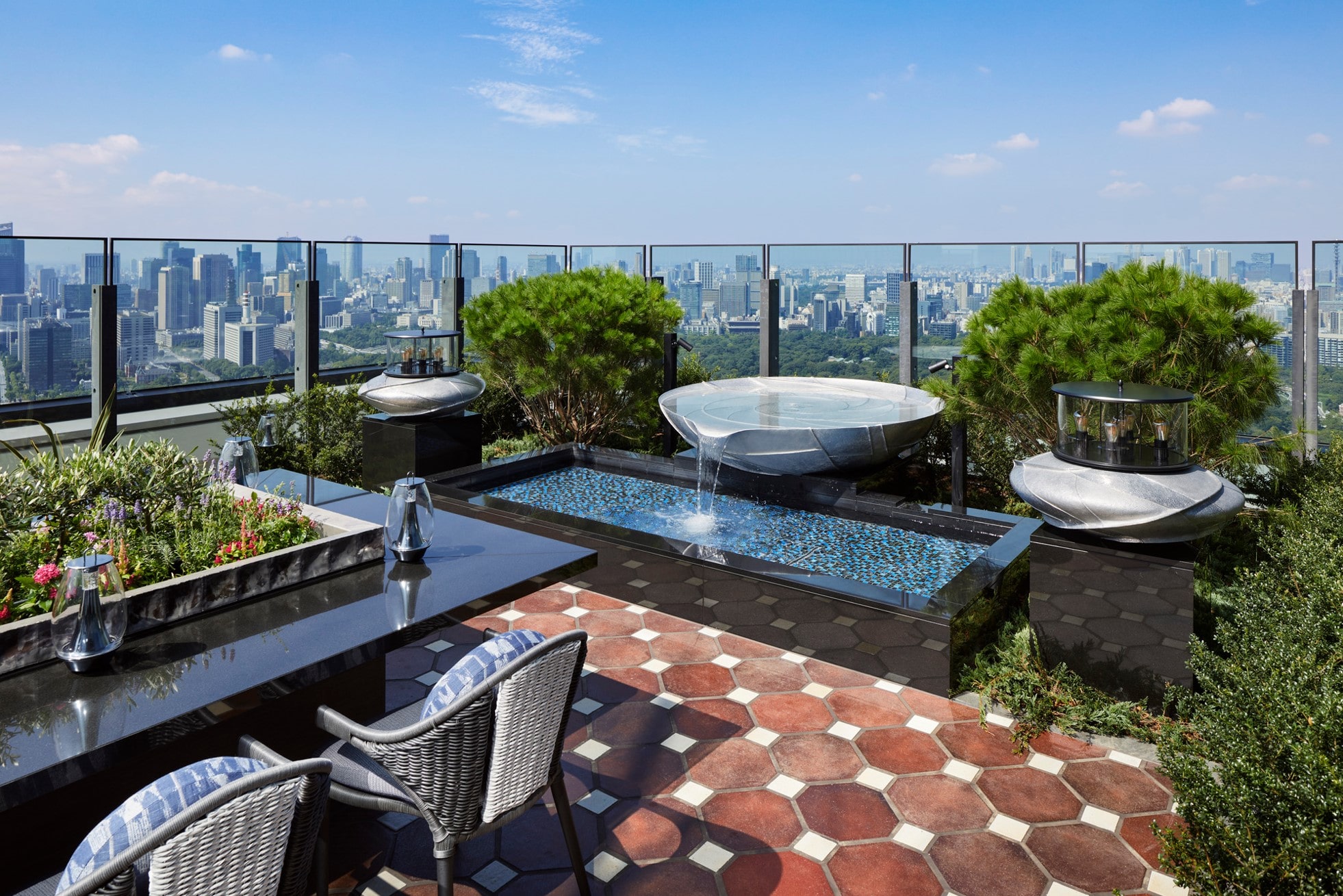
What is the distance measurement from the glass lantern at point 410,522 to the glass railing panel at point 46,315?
18.2 feet

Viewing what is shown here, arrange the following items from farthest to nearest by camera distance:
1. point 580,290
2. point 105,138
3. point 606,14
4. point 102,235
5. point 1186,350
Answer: point 105,138 → point 606,14 → point 580,290 → point 102,235 → point 1186,350

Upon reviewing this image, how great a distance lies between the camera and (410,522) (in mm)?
2791

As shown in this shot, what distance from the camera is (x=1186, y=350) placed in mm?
4555

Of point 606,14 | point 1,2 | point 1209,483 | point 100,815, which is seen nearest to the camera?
point 100,815

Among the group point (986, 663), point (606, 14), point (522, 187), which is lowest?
point (986, 663)

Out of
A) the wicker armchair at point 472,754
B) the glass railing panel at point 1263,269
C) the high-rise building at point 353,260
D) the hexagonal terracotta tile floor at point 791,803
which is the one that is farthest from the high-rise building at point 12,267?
the glass railing panel at point 1263,269

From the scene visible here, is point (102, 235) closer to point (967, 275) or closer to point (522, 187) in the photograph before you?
point (967, 275)

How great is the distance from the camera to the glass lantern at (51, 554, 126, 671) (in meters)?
1.99

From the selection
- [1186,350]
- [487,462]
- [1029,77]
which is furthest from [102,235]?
[1029,77]

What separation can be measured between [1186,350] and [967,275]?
3.60 metres

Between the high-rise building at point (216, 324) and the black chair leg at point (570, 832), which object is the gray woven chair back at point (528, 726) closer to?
the black chair leg at point (570, 832)

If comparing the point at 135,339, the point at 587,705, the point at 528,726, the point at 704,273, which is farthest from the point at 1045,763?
the point at 135,339

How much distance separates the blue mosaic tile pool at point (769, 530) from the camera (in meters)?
5.04

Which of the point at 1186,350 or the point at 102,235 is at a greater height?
the point at 102,235
